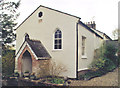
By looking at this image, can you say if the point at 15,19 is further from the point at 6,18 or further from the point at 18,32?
the point at 18,32

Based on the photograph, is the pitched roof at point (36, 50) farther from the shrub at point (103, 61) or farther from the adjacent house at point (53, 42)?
the shrub at point (103, 61)

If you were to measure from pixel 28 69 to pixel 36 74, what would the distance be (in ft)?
11.3

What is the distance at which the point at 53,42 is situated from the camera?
41.1ft

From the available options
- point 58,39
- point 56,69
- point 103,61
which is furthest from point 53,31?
point 103,61

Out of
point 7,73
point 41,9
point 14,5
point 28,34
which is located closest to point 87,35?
point 41,9

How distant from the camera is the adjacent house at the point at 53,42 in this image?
36.4 feet

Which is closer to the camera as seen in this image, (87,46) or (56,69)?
(56,69)

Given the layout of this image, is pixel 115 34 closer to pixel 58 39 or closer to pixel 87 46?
pixel 87 46

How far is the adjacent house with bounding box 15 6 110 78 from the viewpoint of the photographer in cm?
1109

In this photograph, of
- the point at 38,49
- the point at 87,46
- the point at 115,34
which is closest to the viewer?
the point at 38,49

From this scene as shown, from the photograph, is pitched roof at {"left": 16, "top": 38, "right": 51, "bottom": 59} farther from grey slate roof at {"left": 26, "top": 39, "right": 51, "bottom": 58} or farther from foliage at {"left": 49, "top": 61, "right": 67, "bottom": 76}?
foliage at {"left": 49, "top": 61, "right": 67, "bottom": 76}

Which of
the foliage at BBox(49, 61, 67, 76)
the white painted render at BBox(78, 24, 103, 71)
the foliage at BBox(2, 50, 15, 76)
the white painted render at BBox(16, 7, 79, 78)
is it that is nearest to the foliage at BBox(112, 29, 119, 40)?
the white painted render at BBox(78, 24, 103, 71)

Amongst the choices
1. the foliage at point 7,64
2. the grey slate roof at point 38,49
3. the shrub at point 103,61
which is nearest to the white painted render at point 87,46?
the shrub at point 103,61

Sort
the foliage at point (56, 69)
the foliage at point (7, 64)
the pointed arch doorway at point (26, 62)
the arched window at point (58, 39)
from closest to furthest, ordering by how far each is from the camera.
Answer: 1. the foliage at point (56, 69)
2. the arched window at point (58, 39)
3. the foliage at point (7, 64)
4. the pointed arch doorway at point (26, 62)
